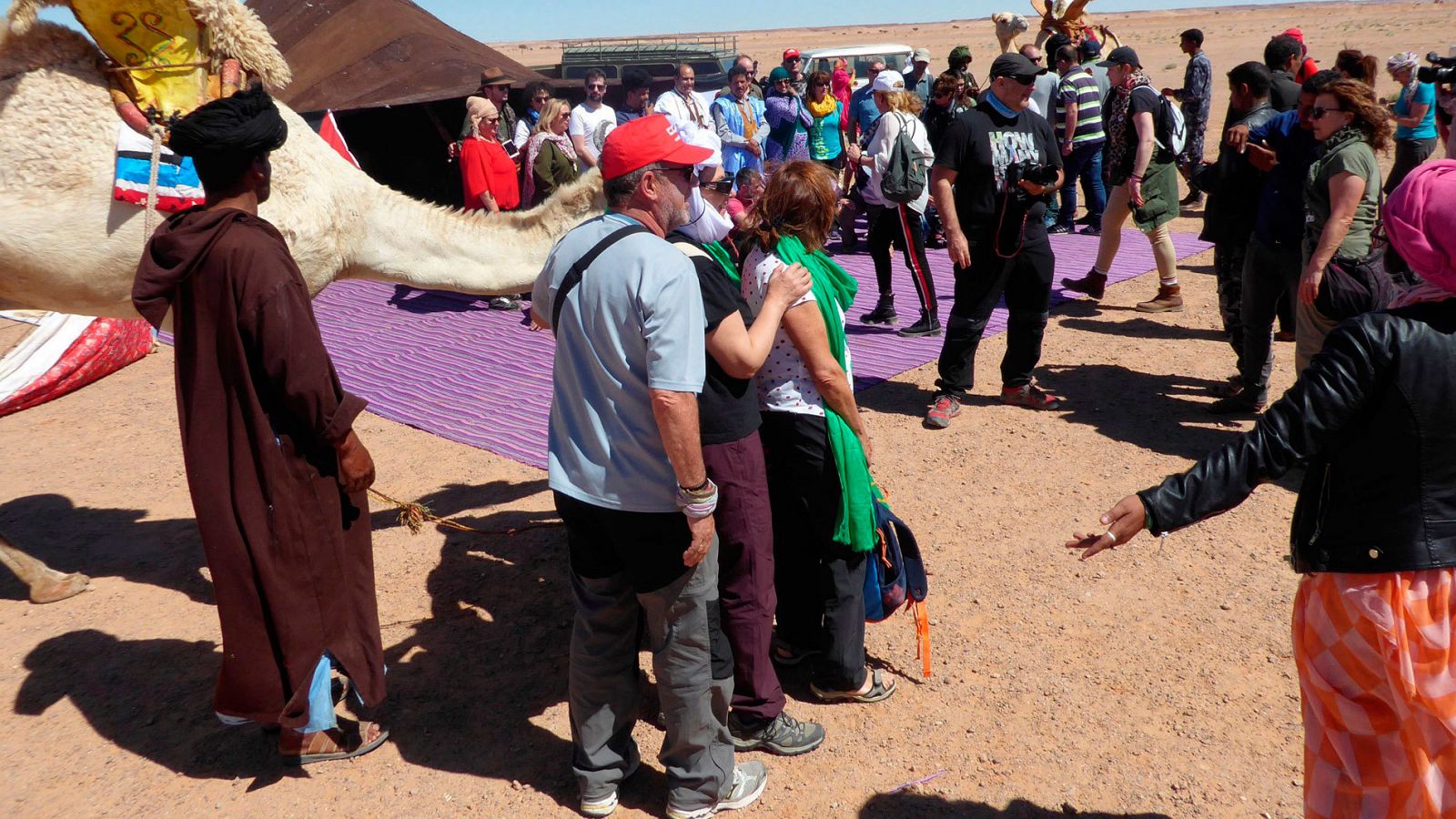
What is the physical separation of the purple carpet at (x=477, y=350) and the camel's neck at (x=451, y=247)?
4.90ft

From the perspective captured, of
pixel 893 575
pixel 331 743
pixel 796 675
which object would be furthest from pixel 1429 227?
pixel 331 743

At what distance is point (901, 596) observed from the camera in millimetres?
3611

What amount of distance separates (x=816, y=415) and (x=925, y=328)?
4.97 m

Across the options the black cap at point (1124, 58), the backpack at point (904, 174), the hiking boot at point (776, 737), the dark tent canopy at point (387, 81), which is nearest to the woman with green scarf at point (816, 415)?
the hiking boot at point (776, 737)

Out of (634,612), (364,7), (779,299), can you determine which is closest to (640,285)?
(779,299)

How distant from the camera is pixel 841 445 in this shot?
3.28 metres

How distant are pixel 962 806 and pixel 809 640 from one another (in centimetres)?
76

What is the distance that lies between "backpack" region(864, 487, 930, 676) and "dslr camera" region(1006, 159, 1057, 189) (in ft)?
9.48

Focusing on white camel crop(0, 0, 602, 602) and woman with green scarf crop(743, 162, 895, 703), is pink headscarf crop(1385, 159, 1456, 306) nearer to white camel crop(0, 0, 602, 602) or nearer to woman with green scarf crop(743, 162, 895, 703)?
woman with green scarf crop(743, 162, 895, 703)

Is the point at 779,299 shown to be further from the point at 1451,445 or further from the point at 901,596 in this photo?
the point at 1451,445

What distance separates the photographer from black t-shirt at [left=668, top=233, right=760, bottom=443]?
2.78 meters

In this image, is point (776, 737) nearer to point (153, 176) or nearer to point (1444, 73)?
point (153, 176)

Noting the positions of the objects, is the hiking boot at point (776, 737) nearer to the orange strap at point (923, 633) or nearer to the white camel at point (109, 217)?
the orange strap at point (923, 633)

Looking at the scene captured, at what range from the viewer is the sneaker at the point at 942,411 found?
6.12 metres
